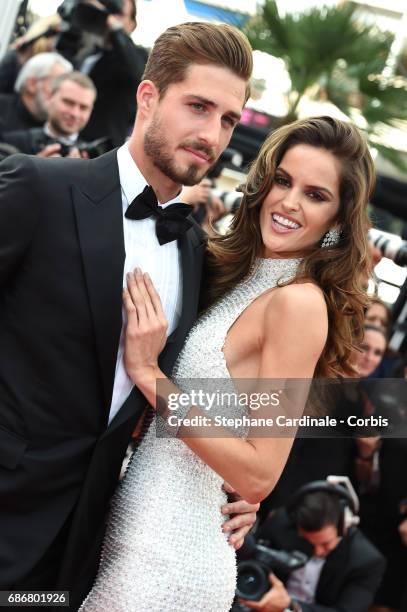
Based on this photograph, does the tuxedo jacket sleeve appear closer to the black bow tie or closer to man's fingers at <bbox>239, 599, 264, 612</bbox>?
the black bow tie

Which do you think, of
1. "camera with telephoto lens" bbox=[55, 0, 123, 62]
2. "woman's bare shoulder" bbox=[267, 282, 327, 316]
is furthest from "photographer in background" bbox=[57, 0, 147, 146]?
"woman's bare shoulder" bbox=[267, 282, 327, 316]

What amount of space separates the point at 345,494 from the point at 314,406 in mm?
1166

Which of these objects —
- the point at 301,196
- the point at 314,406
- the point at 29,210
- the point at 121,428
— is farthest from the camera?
the point at 314,406

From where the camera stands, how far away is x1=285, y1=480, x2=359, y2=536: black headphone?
3.55m

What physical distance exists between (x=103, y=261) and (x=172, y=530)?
2.38 ft

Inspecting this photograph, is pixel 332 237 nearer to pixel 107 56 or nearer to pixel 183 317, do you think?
pixel 183 317

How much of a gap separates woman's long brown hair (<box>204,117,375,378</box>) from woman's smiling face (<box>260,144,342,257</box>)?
0.03 m

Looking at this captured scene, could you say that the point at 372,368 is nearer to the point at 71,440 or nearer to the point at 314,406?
the point at 314,406

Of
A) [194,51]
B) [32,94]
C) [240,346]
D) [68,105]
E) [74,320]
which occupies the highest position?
[194,51]

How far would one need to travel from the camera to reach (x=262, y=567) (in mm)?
3311

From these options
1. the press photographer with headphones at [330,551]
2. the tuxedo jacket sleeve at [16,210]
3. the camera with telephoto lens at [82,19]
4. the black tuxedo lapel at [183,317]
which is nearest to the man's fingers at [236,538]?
the black tuxedo lapel at [183,317]

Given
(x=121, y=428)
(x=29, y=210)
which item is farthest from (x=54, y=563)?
(x=29, y=210)

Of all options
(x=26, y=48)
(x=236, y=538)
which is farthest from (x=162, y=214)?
(x=26, y=48)

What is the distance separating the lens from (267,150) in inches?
89.6
